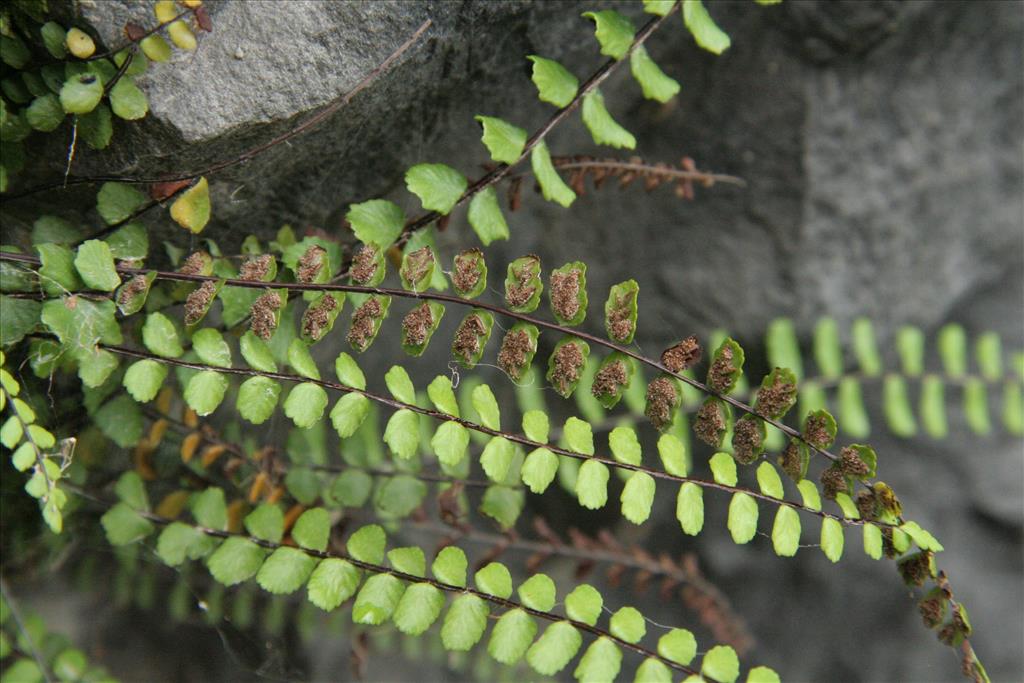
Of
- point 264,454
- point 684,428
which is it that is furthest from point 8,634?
point 684,428

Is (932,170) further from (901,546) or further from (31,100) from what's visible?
(31,100)

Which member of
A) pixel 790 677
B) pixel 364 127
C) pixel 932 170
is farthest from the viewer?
pixel 790 677

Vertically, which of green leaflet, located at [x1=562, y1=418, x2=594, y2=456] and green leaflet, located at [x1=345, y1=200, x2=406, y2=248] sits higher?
Result: green leaflet, located at [x1=345, y1=200, x2=406, y2=248]

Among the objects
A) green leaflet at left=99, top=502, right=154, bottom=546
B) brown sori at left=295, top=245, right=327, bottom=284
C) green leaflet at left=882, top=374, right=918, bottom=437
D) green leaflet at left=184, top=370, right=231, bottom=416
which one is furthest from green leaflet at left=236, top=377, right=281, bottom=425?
green leaflet at left=882, top=374, right=918, bottom=437

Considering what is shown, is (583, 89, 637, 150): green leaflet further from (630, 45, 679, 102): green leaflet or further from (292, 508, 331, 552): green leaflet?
(292, 508, 331, 552): green leaflet

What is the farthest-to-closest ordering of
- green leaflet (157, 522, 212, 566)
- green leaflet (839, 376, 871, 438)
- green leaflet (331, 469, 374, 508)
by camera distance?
green leaflet (839, 376, 871, 438)
green leaflet (331, 469, 374, 508)
green leaflet (157, 522, 212, 566)

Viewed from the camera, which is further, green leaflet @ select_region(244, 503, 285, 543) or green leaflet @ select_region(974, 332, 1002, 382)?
green leaflet @ select_region(974, 332, 1002, 382)

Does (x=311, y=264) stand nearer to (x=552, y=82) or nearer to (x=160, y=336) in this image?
(x=160, y=336)
